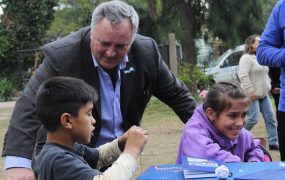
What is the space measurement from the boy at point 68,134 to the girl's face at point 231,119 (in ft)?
2.56

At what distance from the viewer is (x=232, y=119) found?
308 cm

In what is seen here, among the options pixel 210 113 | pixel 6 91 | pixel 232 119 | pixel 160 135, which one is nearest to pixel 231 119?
pixel 232 119

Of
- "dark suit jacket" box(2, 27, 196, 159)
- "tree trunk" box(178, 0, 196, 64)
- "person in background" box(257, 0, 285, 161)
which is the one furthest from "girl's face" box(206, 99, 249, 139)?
"tree trunk" box(178, 0, 196, 64)

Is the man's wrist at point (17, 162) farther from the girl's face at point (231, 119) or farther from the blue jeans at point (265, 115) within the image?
the blue jeans at point (265, 115)

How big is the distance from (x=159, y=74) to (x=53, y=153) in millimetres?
1212

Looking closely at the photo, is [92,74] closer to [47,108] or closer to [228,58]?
[47,108]

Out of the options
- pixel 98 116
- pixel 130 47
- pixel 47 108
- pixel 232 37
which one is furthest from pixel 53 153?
pixel 232 37

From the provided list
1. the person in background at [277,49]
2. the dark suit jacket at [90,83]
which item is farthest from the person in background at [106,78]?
the person in background at [277,49]

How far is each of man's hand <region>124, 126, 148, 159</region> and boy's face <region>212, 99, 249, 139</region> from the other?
78cm

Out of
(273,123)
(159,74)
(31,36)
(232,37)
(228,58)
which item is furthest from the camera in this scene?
(31,36)

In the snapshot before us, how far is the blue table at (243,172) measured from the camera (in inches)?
86.8

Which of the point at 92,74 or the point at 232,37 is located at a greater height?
the point at 92,74

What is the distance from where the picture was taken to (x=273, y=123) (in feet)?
25.8

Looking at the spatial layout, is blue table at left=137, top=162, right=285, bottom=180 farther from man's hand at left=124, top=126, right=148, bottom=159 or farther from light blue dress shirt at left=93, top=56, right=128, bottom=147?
light blue dress shirt at left=93, top=56, right=128, bottom=147
